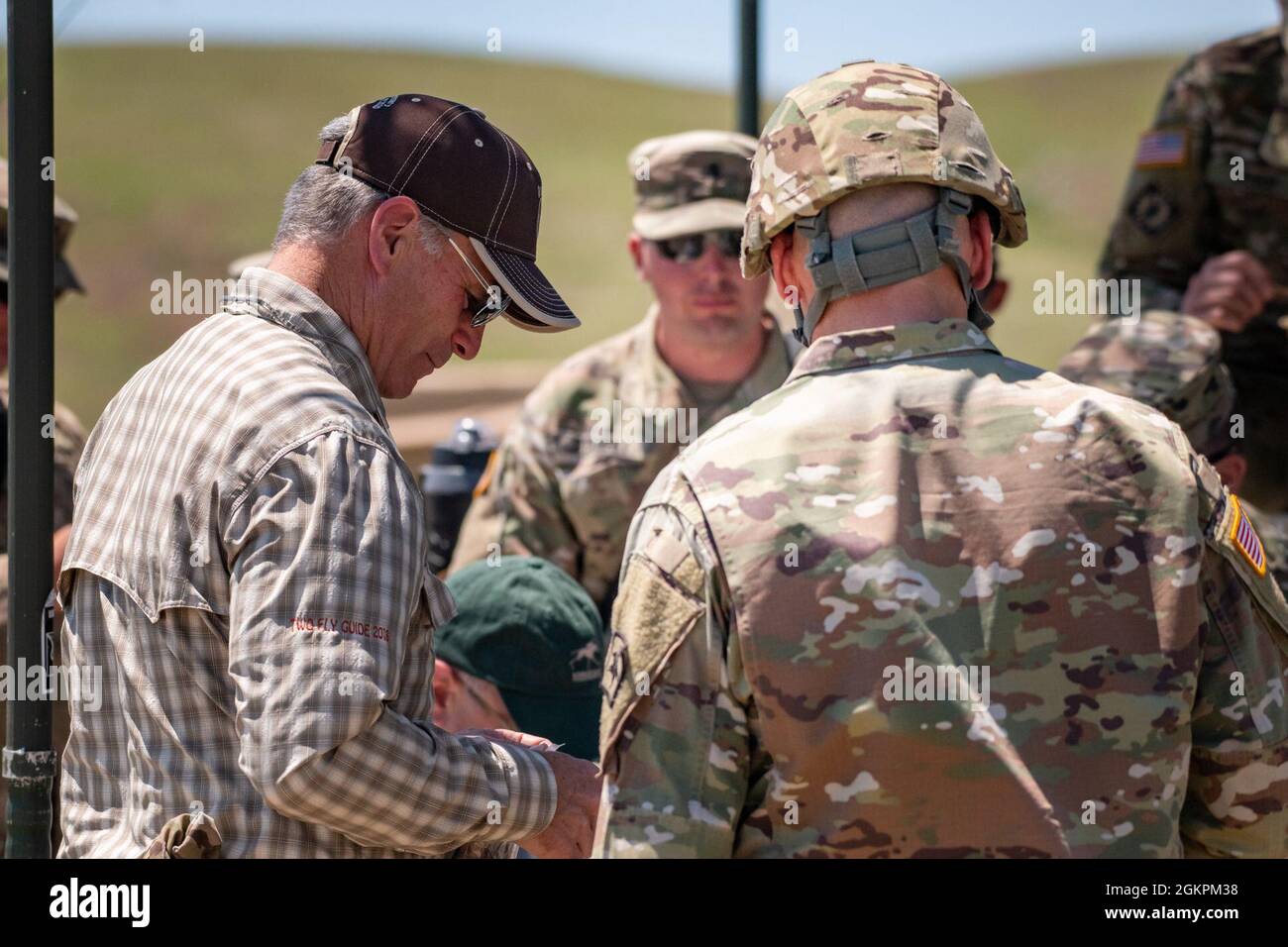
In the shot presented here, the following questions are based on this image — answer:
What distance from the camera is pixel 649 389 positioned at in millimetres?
5109

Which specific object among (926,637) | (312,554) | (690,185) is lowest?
(926,637)

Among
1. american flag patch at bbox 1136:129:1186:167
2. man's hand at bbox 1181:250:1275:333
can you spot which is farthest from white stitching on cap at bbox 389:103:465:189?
american flag patch at bbox 1136:129:1186:167

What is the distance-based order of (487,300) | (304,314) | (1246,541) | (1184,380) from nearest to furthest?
(1246,541) < (304,314) < (487,300) < (1184,380)

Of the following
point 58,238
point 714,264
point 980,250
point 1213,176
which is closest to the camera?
point 980,250

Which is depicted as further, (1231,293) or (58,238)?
(1231,293)

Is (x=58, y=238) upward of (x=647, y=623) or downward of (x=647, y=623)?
upward

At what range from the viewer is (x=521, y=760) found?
7.62ft

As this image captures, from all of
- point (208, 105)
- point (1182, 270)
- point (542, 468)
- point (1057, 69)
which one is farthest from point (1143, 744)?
point (1057, 69)

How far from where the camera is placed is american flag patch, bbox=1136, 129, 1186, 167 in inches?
225

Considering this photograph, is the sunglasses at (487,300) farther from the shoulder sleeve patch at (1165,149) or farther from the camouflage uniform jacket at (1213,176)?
the shoulder sleeve patch at (1165,149)

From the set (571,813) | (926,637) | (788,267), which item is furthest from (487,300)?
(926,637)

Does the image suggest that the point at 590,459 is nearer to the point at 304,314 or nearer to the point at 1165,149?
the point at 1165,149

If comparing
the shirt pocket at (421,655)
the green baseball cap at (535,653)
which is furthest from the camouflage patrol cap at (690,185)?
the shirt pocket at (421,655)

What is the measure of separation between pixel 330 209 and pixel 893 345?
0.92m
